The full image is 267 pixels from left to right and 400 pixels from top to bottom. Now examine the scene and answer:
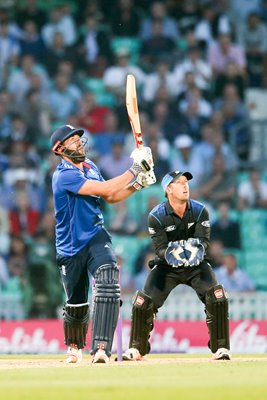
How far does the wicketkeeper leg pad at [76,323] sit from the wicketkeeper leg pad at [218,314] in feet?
3.62

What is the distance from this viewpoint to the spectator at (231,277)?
1623cm

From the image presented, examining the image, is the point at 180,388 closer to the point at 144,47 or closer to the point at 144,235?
the point at 144,235

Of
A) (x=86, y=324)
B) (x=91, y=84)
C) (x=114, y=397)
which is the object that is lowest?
(x=114, y=397)

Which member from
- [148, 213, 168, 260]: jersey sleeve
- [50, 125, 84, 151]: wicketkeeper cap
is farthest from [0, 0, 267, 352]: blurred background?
[50, 125, 84, 151]: wicketkeeper cap

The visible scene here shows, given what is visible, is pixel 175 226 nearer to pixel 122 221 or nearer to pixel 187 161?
pixel 122 221

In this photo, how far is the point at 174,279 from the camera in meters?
10.5

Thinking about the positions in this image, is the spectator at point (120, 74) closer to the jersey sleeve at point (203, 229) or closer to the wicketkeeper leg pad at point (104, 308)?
the jersey sleeve at point (203, 229)

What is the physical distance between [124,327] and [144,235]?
2.51m

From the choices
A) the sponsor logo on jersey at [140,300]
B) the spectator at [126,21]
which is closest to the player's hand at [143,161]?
the sponsor logo on jersey at [140,300]

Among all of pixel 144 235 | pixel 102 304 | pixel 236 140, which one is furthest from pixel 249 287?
pixel 102 304

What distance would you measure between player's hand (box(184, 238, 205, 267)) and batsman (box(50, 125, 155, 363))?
2.79ft

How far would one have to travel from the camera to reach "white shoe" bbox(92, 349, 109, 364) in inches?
372

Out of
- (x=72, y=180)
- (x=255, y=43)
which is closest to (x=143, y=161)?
(x=72, y=180)

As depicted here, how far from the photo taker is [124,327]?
14953 millimetres
